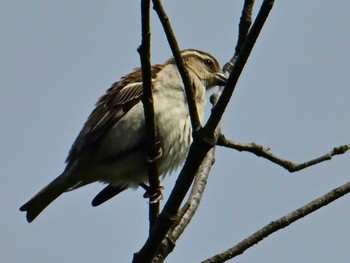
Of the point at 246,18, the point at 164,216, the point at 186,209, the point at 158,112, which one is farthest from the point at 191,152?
the point at 158,112

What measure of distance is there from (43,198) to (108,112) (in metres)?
0.97

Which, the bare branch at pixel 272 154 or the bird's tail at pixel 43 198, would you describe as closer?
the bare branch at pixel 272 154

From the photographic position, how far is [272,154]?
5.32 metres

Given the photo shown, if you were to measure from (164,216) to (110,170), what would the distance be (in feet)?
8.56

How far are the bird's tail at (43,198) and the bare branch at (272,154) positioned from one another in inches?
73.8

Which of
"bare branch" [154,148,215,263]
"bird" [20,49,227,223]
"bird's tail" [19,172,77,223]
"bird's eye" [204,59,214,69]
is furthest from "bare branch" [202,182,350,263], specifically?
"bird's eye" [204,59,214,69]

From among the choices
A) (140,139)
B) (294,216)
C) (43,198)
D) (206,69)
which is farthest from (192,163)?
(206,69)

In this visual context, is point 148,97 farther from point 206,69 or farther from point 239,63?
point 206,69

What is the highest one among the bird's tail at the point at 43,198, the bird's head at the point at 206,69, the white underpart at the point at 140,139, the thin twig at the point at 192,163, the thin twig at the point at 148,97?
the bird's head at the point at 206,69

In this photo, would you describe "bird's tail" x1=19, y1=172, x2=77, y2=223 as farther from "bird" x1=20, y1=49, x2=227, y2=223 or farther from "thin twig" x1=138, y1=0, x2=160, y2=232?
"thin twig" x1=138, y1=0, x2=160, y2=232

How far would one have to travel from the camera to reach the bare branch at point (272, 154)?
517 centimetres

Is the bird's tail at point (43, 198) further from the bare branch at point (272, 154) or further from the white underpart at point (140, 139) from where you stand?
the bare branch at point (272, 154)

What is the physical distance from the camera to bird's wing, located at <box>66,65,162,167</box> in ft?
22.0

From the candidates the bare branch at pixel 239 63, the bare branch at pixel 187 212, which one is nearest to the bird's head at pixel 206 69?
the bare branch at pixel 187 212
